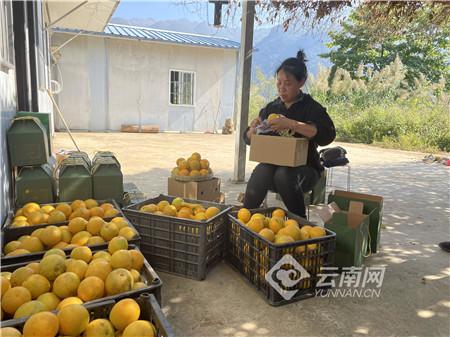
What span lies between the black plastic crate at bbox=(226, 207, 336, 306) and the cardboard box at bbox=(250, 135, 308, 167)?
2.07 ft

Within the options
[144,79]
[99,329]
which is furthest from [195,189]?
[144,79]

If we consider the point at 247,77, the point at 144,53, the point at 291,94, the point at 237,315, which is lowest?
the point at 237,315

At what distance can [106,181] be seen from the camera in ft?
10.2

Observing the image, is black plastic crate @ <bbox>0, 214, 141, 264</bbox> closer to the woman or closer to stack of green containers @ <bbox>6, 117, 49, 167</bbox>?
stack of green containers @ <bbox>6, 117, 49, 167</bbox>

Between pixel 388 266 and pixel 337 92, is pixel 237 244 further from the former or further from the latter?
pixel 337 92

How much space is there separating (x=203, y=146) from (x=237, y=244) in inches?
297

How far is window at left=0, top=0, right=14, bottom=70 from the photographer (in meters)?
2.91

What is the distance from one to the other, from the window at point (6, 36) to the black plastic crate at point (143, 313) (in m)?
2.14

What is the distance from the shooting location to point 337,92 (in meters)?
14.2

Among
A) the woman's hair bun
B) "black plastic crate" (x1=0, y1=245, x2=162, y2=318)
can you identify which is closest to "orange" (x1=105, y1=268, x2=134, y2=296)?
"black plastic crate" (x1=0, y1=245, x2=162, y2=318)

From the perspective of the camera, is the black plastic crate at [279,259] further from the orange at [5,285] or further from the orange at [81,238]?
the orange at [5,285]

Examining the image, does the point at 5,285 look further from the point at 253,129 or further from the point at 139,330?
the point at 253,129

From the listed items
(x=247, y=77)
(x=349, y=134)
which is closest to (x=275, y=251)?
(x=247, y=77)

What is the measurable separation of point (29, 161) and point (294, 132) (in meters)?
2.17
